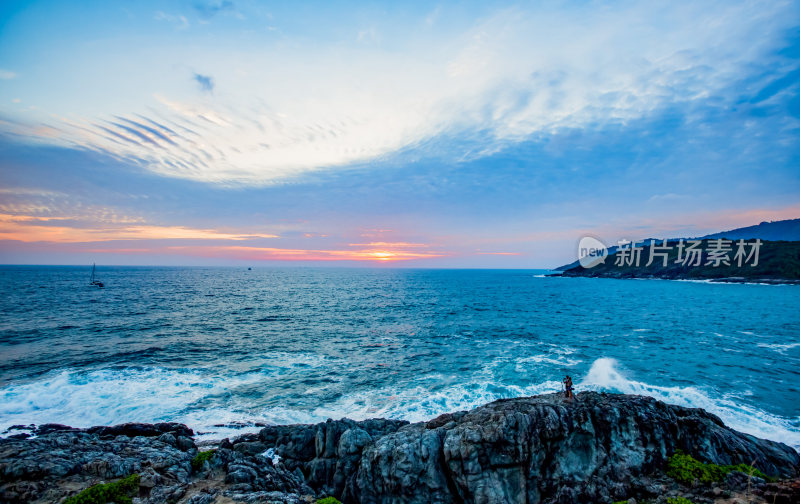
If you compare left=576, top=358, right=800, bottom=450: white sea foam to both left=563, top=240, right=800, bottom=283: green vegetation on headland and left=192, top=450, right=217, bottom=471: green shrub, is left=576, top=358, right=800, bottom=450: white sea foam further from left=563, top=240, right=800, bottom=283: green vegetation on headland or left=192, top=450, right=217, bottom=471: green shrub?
left=563, top=240, right=800, bottom=283: green vegetation on headland

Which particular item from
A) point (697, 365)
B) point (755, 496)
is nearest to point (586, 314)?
point (697, 365)

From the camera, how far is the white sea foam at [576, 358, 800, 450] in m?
22.2

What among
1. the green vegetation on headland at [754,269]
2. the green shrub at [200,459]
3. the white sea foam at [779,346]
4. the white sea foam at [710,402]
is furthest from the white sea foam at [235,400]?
the green vegetation on headland at [754,269]

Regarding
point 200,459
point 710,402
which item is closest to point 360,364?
point 200,459

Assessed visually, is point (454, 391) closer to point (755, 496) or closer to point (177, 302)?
point (755, 496)

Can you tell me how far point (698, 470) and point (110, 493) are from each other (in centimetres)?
2534

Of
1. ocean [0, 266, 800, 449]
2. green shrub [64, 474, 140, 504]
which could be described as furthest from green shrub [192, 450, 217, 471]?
ocean [0, 266, 800, 449]

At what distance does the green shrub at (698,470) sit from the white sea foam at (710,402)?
1209 cm

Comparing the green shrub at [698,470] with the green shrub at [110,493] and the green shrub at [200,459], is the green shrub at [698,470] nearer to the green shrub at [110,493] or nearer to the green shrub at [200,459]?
the green shrub at [200,459]

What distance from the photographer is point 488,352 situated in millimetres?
42094

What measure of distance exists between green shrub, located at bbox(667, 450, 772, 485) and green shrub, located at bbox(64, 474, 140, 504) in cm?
2363

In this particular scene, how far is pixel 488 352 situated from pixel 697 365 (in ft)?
76.5

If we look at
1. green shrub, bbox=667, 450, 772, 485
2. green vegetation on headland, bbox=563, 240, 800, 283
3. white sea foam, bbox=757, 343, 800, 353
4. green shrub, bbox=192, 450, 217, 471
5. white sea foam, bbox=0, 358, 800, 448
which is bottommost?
white sea foam, bbox=0, 358, 800, 448

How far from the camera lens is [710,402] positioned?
26.7 meters
